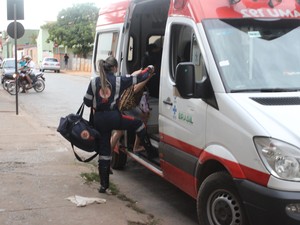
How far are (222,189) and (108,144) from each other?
2.12m

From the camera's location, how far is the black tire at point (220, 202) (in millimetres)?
3861

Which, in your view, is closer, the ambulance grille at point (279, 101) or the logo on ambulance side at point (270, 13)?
the ambulance grille at point (279, 101)

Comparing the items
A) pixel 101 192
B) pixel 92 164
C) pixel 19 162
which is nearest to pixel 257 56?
pixel 101 192

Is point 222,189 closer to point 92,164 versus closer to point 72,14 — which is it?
point 92,164

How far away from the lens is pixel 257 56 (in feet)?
14.1

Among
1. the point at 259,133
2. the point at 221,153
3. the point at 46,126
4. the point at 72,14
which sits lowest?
the point at 46,126

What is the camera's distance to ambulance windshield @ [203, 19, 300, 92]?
4145mm

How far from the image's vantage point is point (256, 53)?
169 inches

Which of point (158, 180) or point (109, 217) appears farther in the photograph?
point (158, 180)

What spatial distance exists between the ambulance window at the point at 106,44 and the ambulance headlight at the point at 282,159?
13.4 ft

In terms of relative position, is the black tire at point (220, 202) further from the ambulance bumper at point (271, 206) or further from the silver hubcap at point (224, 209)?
the ambulance bumper at point (271, 206)

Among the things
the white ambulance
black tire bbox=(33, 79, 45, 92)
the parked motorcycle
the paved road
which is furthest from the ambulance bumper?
black tire bbox=(33, 79, 45, 92)

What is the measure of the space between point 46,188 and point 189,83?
2.69 m

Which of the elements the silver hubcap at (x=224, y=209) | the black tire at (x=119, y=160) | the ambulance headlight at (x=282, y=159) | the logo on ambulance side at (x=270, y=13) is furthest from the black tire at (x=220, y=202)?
the black tire at (x=119, y=160)
